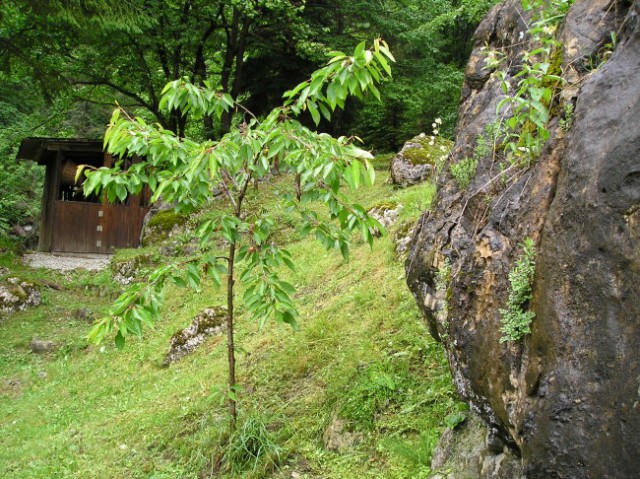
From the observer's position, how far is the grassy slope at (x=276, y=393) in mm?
4684

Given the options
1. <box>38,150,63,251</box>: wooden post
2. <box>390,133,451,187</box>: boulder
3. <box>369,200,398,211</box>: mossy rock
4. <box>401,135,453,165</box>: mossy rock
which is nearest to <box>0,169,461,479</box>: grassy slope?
<box>369,200,398,211</box>: mossy rock

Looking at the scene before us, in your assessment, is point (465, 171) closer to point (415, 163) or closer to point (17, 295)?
point (415, 163)

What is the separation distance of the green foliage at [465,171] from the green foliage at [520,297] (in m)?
1.11

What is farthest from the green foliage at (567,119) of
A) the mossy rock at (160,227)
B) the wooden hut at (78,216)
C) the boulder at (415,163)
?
the wooden hut at (78,216)

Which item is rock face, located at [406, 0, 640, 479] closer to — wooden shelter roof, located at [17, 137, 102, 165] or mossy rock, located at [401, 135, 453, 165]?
mossy rock, located at [401, 135, 453, 165]

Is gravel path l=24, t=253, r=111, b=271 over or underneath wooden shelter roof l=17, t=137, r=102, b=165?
underneath

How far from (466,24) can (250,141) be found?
21.4 meters

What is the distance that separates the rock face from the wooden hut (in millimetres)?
17561

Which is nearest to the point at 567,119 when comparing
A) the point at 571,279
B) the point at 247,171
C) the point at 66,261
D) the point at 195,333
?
the point at 571,279

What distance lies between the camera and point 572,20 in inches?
137

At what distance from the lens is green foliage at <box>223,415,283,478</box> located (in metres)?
4.71

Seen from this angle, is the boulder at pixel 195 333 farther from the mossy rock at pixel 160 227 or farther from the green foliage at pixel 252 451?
the mossy rock at pixel 160 227

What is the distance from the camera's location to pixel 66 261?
17.5 meters

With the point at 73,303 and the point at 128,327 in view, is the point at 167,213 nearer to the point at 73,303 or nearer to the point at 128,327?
the point at 73,303
